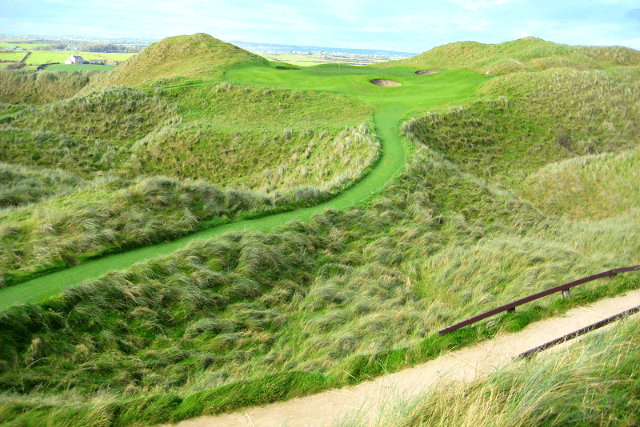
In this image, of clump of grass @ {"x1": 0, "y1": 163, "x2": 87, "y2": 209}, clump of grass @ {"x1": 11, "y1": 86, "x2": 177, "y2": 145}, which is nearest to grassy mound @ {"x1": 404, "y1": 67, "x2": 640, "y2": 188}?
clump of grass @ {"x1": 0, "y1": 163, "x2": 87, "y2": 209}

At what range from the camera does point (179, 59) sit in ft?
125

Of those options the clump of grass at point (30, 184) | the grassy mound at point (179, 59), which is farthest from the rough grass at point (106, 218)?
the grassy mound at point (179, 59)

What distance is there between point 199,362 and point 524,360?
4.93 meters

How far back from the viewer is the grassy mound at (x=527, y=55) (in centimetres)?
4128

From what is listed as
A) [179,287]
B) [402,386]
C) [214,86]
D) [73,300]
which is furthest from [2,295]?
[214,86]

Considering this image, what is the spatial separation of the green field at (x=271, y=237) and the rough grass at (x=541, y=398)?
1645mm

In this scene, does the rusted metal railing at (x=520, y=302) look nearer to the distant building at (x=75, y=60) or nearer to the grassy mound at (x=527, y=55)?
the grassy mound at (x=527, y=55)

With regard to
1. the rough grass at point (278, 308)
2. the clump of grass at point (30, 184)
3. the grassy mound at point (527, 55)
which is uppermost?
the grassy mound at point (527, 55)

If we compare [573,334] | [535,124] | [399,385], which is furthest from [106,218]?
[535,124]

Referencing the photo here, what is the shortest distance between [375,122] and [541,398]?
20.0 m

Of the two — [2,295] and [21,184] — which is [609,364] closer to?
[2,295]

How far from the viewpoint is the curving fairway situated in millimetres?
7523

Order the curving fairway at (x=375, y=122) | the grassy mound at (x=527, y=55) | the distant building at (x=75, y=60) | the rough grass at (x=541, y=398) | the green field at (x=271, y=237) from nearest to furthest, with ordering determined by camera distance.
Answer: the rough grass at (x=541, y=398)
the green field at (x=271, y=237)
the curving fairway at (x=375, y=122)
the grassy mound at (x=527, y=55)
the distant building at (x=75, y=60)

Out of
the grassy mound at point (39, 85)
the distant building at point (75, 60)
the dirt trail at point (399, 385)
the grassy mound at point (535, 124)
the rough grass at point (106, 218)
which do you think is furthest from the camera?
the distant building at point (75, 60)
